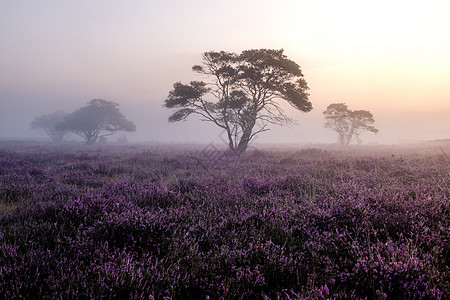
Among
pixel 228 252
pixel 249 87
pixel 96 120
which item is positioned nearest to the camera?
pixel 228 252

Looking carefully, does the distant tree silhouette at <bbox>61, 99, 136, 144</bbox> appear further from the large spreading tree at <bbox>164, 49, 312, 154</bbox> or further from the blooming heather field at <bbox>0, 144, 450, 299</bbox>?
the blooming heather field at <bbox>0, 144, 450, 299</bbox>

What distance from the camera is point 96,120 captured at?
5388 cm

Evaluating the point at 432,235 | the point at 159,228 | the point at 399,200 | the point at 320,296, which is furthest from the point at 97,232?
the point at 399,200

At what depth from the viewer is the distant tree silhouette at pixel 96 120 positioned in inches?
2092

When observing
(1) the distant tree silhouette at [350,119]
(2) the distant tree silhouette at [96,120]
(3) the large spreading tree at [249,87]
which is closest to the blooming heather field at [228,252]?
(3) the large spreading tree at [249,87]

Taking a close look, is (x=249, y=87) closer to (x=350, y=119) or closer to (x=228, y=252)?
(x=228, y=252)

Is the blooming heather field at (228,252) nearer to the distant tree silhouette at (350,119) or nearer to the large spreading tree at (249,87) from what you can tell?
the large spreading tree at (249,87)

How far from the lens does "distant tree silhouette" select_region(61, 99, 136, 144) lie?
53.1 m

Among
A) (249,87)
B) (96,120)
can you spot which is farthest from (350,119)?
(96,120)

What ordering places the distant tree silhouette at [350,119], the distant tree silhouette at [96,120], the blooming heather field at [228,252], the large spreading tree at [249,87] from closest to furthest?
the blooming heather field at [228,252]
the large spreading tree at [249,87]
the distant tree silhouette at [350,119]
the distant tree silhouette at [96,120]

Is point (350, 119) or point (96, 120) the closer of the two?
point (350, 119)

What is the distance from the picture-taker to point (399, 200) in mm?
3523

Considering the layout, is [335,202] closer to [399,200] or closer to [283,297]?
[399,200]

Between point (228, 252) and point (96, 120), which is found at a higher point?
point (96, 120)
